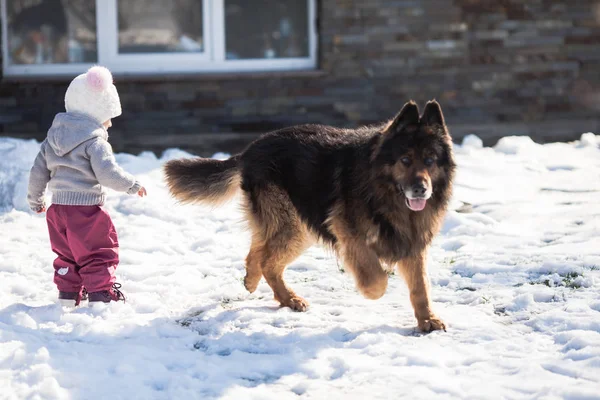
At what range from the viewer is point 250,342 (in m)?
4.23

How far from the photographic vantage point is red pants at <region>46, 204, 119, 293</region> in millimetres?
4707

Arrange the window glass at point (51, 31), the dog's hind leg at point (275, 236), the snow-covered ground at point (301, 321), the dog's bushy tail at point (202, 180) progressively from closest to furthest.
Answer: the snow-covered ground at point (301, 321)
the dog's hind leg at point (275, 236)
the dog's bushy tail at point (202, 180)
the window glass at point (51, 31)

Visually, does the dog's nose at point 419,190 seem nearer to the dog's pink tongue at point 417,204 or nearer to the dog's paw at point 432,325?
the dog's pink tongue at point 417,204

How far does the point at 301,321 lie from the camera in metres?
4.56

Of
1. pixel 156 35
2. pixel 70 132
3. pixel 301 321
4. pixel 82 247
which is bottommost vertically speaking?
pixel 301 321

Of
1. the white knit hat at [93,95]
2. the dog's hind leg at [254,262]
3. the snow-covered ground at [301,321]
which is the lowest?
the snow-covered ground at [301,321]

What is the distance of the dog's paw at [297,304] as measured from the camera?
4.80 metres

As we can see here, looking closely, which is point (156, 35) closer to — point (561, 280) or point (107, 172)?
point (107, 172)

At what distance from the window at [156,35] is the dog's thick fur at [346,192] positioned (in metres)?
4.48

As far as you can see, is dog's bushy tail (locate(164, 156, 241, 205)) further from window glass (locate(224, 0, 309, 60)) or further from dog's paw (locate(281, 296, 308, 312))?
window glass (locate(224, 0, 309, 60))

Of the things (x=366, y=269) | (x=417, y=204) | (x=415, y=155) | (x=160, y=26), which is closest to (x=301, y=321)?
(x=366, y=269)

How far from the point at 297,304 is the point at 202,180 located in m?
1.04

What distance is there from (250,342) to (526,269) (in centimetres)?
218

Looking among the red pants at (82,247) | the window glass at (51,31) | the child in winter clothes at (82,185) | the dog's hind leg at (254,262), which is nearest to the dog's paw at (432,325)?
the dog's hind leg at (254,262)
